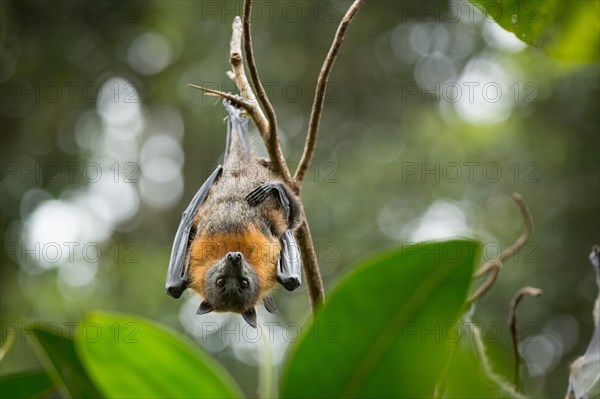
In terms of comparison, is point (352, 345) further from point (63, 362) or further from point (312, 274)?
point (312, 274)

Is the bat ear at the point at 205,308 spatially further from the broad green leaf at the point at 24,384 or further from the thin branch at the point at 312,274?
the broad green leaf at the point at 24,384

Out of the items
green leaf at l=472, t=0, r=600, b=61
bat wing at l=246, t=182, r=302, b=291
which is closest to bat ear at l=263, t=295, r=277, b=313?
bat wing at l=246, t=182, r=302, b=291

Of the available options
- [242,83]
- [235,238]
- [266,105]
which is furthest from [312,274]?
[235,238]

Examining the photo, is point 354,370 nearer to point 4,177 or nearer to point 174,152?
point 4,177

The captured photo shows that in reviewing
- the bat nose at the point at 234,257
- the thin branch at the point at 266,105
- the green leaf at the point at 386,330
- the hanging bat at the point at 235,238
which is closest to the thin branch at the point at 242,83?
the thin branch at the point at 266,105

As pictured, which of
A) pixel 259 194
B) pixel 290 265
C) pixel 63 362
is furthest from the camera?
pixel 259 194

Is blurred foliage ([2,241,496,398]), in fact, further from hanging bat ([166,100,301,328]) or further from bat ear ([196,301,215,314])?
bat ear ([196,301,215,314])
